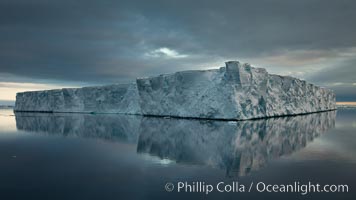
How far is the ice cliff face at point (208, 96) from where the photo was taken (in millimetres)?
19500

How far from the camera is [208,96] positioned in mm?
20312

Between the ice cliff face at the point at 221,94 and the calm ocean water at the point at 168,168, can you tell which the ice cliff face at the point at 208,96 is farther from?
the calm ocean water at the point at 168,168

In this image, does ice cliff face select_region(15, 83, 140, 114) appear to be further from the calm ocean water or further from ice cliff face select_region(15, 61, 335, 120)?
the calm ocean water

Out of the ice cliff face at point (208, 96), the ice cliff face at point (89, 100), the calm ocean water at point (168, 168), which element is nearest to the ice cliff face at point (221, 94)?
the ice cliff face at point (208, 96)

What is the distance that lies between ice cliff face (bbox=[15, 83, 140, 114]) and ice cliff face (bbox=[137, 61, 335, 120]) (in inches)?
168

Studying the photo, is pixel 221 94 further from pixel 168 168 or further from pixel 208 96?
pixel 168 168

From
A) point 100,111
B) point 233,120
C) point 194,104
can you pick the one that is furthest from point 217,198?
point 100,111

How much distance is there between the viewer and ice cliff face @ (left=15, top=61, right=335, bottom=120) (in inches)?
768

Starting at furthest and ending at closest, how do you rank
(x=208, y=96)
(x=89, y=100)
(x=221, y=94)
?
(x=89, y=100) < (x=208, y=96) < (x=221, y=94)

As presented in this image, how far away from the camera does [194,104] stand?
2141 centimetres

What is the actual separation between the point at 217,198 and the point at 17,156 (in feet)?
18.4

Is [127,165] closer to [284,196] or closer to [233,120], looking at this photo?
[284,196]

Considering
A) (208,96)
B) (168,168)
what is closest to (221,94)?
(208,96)

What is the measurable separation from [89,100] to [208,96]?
17.6 metres
